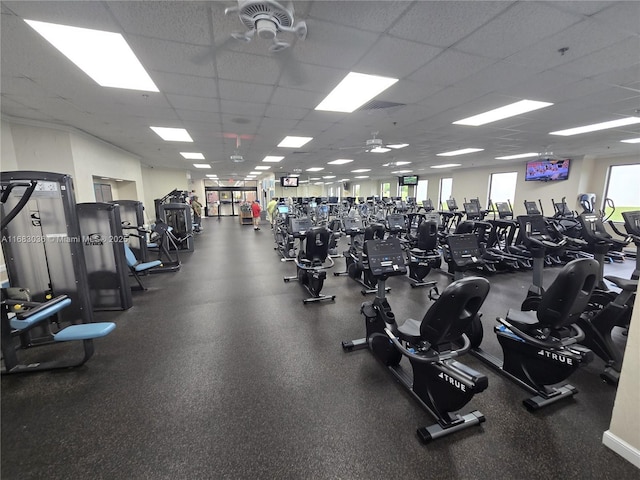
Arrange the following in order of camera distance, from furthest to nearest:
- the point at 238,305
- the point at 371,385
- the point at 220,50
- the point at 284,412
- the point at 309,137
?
the point at 309,137 → the point at 238,305 → the point at 220,50 → the point at 371,385 → the point at 284,412

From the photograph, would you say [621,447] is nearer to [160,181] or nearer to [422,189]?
[160,181]

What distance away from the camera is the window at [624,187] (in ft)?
28.5

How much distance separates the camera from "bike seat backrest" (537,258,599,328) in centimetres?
184

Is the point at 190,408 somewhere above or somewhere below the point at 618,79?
below

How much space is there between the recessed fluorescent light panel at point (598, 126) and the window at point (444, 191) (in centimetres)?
924

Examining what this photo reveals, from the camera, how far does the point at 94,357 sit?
108 inches

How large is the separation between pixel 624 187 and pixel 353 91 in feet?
36.4

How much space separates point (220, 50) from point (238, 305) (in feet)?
10.7

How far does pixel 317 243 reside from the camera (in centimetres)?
431

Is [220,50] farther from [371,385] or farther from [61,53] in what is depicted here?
[371,385]

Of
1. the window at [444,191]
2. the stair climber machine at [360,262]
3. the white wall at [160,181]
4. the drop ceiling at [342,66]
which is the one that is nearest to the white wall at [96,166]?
the drop ceiling at [342,66]

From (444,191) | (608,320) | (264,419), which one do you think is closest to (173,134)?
(264,419)

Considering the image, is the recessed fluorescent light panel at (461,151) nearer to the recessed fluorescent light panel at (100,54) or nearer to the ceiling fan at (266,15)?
the ceiling fan at (266,15)

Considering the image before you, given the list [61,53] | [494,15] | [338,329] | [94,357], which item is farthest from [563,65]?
[94,357]
